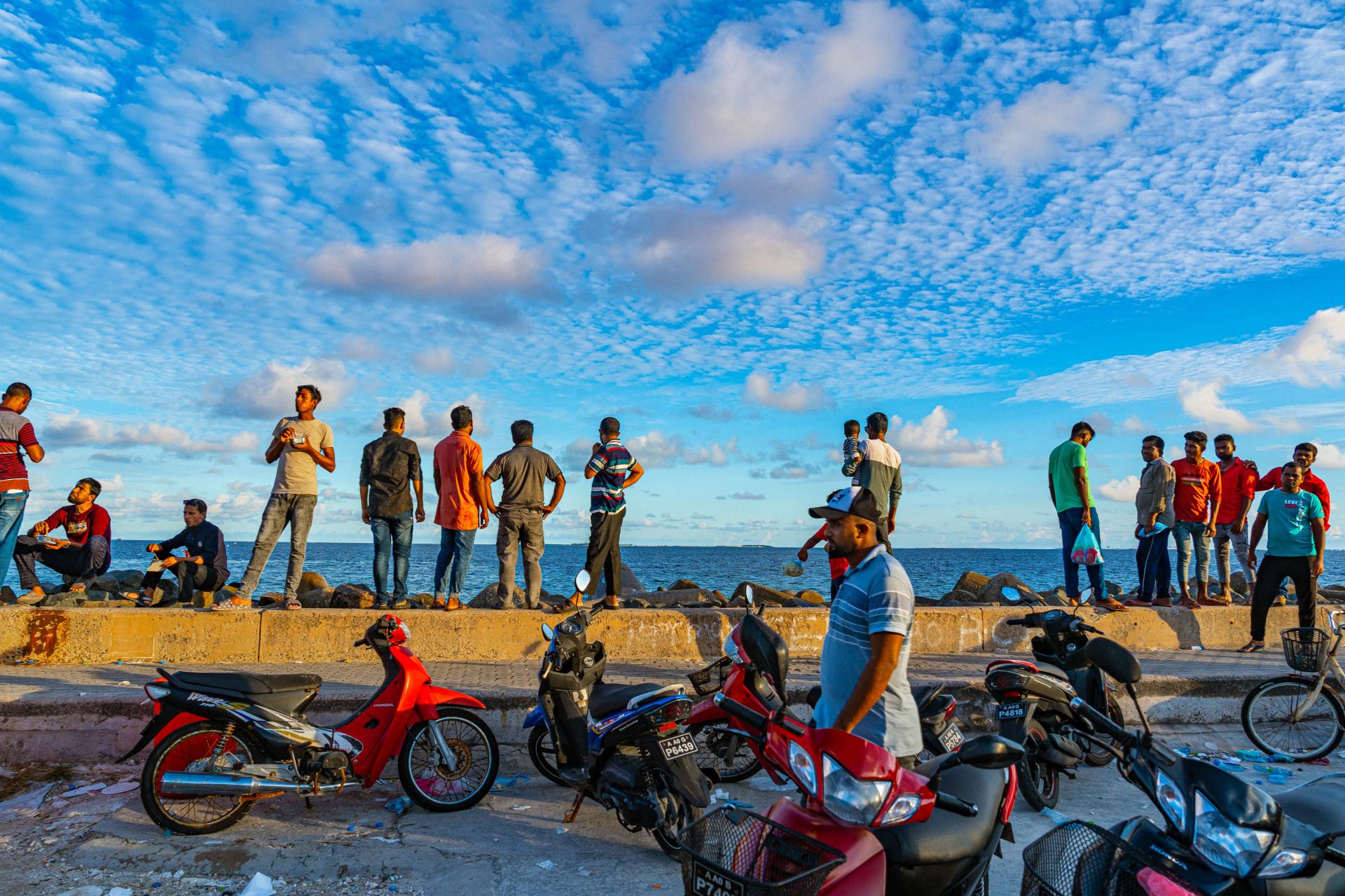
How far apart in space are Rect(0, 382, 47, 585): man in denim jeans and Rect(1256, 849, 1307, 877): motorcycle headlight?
9.63 meters

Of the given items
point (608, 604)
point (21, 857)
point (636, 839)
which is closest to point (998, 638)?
point (608, 604)

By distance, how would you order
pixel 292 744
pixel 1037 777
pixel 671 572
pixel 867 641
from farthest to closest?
pixel 671 572 < pixel 1037 777 < pixel 292 744 < pixel 867 641

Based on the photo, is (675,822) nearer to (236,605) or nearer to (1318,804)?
(1318,804)

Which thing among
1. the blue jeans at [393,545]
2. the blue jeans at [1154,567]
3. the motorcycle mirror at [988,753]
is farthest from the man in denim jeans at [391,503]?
the blue jeans at [1154,567]

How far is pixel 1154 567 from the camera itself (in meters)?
10.5

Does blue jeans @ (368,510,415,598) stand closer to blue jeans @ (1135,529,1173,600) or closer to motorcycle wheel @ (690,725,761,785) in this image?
motorcycle wheel @ (690,725,761,785)

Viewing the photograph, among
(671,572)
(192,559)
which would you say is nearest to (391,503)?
(192,559)

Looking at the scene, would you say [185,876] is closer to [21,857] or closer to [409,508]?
[21,857]

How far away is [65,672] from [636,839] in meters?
5.40

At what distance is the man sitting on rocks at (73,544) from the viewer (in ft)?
30.5

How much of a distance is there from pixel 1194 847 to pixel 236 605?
8.05 meters

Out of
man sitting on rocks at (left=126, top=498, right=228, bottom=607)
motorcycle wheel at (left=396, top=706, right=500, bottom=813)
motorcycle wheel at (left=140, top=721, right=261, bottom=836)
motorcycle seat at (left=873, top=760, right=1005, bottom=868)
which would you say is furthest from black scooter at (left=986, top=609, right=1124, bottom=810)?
man sitting on rocks at (left=126, top=498, right=228, bottom=607)

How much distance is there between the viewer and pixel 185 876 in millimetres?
4223

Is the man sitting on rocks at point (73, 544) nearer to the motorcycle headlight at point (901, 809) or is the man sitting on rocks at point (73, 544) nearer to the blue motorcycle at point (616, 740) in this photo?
the blue motorcycle at point (616, 740)
